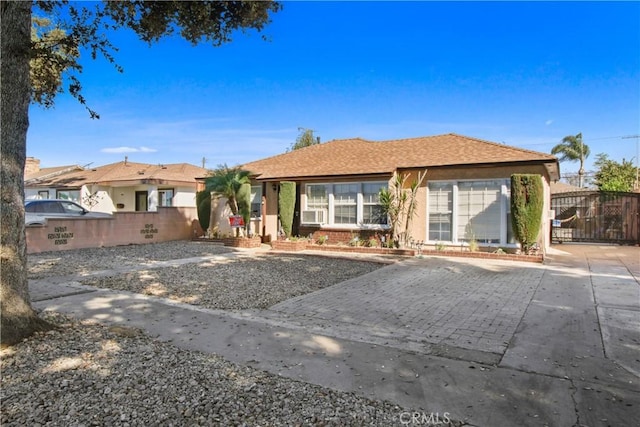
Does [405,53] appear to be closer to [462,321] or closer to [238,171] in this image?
[238,171]

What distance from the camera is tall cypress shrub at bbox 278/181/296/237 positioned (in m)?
16.6

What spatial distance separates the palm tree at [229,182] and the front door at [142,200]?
10334 millimetres

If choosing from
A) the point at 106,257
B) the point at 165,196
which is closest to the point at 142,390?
the point at 106,257

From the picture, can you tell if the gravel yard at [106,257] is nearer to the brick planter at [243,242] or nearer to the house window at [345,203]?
the brick planter at [243,242]

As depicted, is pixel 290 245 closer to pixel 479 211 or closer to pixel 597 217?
pixel 479 211

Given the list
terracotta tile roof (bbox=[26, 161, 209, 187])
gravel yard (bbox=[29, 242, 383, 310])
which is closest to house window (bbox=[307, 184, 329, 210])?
gravel yard (bbox=[29, 242, 383, 310])

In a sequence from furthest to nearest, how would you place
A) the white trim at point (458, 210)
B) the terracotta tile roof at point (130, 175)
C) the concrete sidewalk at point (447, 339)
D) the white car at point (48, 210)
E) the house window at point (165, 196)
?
the house window at point (165, 196), the terracotta tile roof at point (130, 175), the white car at point (48, 210), the white trim at point (458, 210), the concrete sidewalk at point (447, 339)

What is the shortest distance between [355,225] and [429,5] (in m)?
8.21

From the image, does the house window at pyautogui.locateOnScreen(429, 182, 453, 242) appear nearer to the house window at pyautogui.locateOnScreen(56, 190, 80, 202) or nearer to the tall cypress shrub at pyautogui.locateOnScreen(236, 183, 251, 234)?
the tall cypress shrub at pyautogui.locateOnScreen(236, 183, 251, 234)

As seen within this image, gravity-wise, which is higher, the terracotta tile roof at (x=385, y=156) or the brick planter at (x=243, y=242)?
the terracotta tile roof at (x=385, y=156)

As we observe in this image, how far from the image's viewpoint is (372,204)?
15.9 metres

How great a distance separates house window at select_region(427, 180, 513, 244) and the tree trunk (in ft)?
41.8

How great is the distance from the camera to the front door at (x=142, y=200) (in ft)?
85.4

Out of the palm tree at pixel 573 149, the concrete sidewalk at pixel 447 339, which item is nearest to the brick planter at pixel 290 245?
the concrete sidewalk at pixel 447 339
